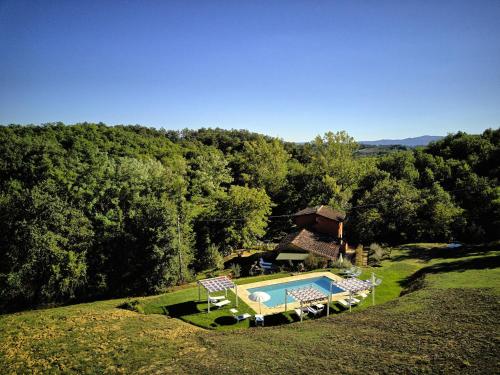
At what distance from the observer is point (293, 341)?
50.2 feet

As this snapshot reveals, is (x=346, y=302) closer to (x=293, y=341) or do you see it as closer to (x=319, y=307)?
(x=319, y=307)

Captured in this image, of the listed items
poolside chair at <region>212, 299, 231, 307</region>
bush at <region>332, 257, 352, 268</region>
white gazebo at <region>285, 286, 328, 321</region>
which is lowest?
poolside chair at <region>212, 299, 231, 307</region>

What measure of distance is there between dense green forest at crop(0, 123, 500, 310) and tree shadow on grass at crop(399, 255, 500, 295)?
11.4 meters

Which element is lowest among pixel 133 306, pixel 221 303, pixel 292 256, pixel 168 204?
pixel 133 306

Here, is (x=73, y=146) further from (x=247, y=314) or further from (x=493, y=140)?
(x=493, y=140)

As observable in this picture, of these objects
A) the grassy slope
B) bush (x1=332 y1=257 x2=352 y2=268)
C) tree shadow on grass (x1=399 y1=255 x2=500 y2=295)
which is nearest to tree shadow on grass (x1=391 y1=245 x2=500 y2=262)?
tree shadow on grass (x1=399 y1=255 x2=500 y2=295)

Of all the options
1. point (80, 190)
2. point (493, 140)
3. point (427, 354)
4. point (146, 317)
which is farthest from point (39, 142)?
point (493, 140)

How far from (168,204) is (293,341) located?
57.7 ft

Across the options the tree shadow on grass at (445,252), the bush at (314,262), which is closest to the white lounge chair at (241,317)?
the bush at (314,262)

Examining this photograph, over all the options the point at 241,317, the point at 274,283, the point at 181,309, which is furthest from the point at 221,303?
the point at 274,283

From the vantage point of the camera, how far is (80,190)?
30.3 metres

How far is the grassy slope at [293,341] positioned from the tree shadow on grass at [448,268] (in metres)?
1.58

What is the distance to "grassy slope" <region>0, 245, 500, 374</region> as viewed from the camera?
1255 cm

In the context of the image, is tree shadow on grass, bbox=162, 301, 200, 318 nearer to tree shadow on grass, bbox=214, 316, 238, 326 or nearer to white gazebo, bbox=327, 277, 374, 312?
tree shadow on grass, bbox=214, 316, 238, 326
